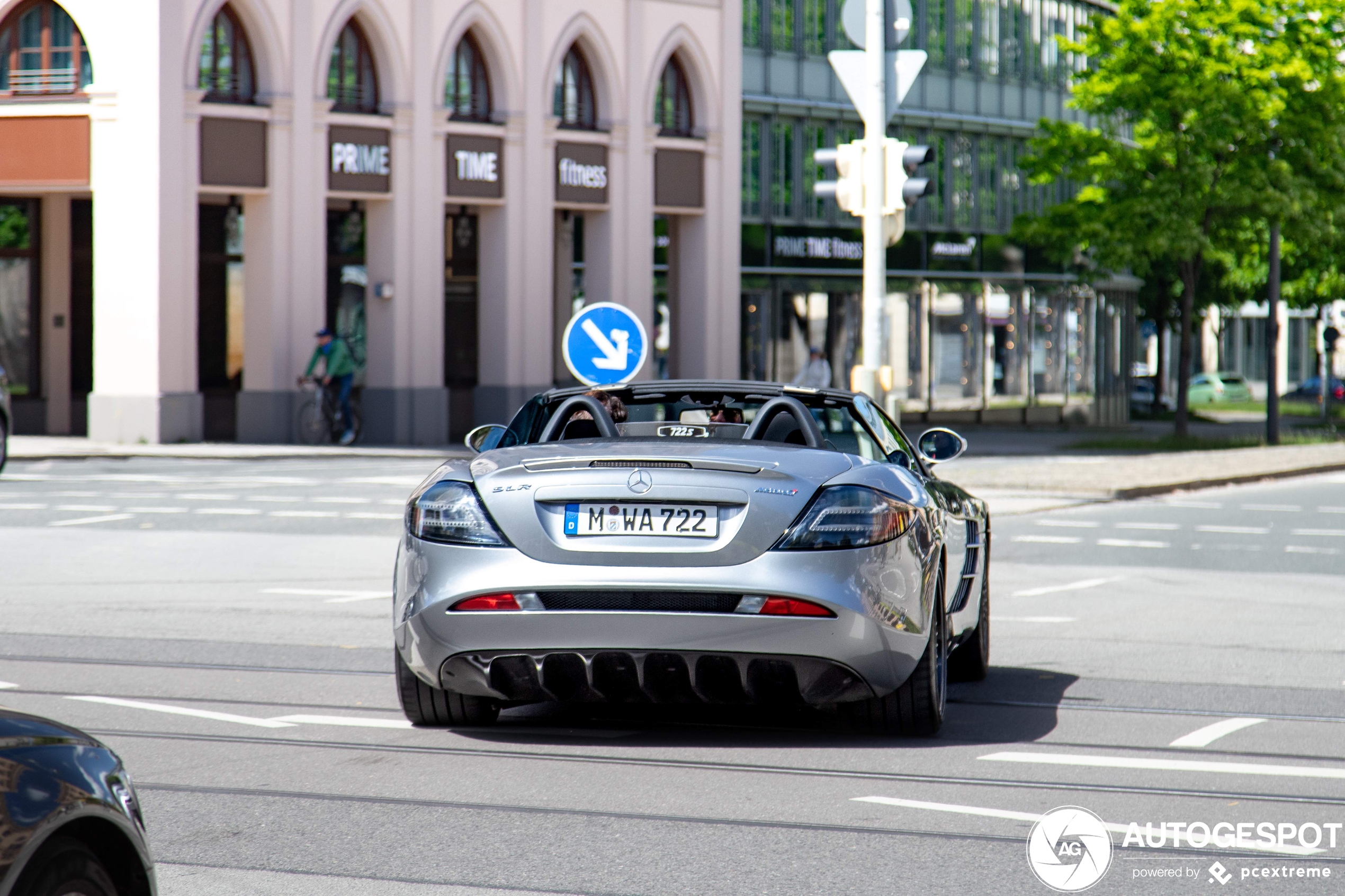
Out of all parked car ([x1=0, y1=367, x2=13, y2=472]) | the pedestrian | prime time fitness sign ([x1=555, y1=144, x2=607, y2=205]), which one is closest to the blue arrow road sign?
parked car ([x1=0, y1=367, x2=13, y2=472])

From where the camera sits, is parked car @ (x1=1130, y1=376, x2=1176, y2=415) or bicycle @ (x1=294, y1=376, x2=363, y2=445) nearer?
bicycle @ (x1=294, y1=376, x2=363, y2=445)

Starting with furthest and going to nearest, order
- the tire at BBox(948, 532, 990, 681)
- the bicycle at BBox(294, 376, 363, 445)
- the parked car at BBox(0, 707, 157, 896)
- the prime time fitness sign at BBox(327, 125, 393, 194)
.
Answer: the prime time fitness sign at BBox(327, 125, 393, 194) < the bicycle at BBox(294, 376, 363, 445) < the tire at BBox(948, 532, 990, 681) < the parked car at BBox(0, 707, 157, 896)

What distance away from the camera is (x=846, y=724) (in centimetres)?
717

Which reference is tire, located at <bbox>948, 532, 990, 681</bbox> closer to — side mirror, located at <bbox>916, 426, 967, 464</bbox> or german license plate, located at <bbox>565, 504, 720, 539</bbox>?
side mirror, located at <bbox>916, 426, 967, 464</bbox>

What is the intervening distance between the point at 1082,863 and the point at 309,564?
9.01m

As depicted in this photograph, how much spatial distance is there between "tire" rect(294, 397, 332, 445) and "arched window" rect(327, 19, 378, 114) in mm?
4767

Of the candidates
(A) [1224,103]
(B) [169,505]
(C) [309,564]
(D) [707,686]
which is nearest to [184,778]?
(D) [707,686]

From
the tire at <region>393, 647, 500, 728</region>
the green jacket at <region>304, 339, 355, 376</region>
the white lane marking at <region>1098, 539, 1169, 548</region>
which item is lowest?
the white lane marking at <region>1098, 539, 1169, 548</region>

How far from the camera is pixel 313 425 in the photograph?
3000 cm

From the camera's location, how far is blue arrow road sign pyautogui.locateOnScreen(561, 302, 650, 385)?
52.2ft

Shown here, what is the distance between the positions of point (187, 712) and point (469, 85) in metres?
26.6

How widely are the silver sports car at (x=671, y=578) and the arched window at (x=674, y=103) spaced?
29787 millimetres

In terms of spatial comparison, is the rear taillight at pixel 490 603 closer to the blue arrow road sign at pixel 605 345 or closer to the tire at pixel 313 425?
the blue arrow road sign at pixel 605 345
